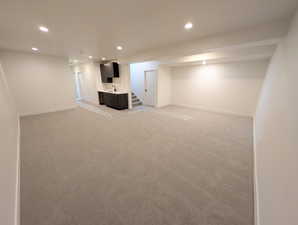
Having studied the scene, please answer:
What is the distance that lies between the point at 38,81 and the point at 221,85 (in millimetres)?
7741

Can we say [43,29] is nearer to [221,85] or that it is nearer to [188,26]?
[188,26]

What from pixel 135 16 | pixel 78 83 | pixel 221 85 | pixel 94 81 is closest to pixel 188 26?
pixel 135 16

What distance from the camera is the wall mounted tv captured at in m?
6.47

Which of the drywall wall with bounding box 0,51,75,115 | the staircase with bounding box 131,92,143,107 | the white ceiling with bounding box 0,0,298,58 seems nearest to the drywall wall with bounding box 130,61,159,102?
the staircase with bounding box 131,92,143,107

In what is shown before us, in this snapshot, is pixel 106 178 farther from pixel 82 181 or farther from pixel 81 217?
pixel 81 217

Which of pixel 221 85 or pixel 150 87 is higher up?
pixel 150 87

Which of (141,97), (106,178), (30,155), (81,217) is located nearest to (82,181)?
(106,178)

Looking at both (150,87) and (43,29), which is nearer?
(43,29)

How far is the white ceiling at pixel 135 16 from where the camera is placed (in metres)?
1.68

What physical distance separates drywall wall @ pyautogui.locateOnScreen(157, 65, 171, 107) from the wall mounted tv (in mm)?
2217

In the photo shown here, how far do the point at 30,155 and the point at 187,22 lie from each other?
12.9ft

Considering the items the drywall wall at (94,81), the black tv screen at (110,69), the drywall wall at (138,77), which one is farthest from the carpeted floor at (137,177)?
the drywall wall at (138,77)

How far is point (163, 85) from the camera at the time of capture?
6582 millimetres

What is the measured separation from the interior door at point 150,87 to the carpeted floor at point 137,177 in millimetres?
3400
